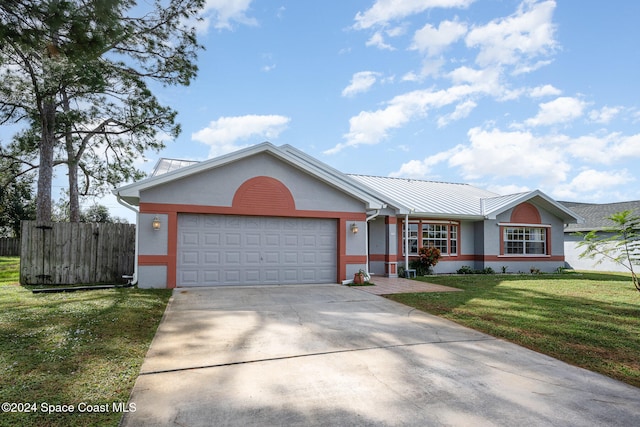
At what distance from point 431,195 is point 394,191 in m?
2.11

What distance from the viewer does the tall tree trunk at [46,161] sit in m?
13.6

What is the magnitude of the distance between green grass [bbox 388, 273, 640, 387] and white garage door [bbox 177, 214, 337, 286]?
11.5 ft

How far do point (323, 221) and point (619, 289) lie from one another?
10.1m

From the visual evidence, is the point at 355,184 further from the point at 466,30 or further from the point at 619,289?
the point at 619,289

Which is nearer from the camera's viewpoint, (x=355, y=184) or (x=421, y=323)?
(x=421, y=323)

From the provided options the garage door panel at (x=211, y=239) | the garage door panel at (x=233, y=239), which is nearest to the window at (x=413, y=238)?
the garage door panel at (x=233, y=239)

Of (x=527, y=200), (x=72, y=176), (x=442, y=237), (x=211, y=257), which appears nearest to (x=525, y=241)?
(x=527, y=200)

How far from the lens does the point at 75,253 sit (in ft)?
37.2

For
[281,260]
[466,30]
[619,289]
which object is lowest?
[619,289]

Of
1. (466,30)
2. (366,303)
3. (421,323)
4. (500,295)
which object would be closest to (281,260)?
(366,303)

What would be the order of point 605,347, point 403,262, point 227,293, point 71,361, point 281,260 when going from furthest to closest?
point 403,262 < point 281,260 < point 227,293 < point 605,347 < point 71,361

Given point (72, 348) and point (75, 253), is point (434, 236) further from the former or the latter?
point (72, 348)

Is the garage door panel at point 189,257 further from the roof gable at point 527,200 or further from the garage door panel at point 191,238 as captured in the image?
the roof gable at point 527,200

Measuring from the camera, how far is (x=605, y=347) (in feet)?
18.4
